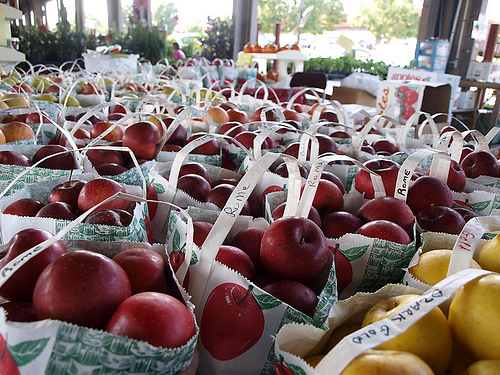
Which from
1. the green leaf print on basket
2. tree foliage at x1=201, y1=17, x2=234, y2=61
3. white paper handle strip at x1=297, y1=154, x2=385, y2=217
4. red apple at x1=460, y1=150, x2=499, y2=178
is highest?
tree foliage at x1=201, y1=17, x2=234, y2=61

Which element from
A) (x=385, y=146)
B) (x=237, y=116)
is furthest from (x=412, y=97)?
(x=237, y=116)

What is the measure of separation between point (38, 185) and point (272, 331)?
75 centimetres

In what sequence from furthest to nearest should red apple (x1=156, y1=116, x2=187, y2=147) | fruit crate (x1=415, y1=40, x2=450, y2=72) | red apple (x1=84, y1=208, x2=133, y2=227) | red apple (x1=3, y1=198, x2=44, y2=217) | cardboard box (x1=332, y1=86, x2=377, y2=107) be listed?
fruit crate (x1=415, y1=40, x2=450, y2=72), cardboard box (x1=332, y1=86, x2=377, y2=107), red apple (x1=156, y1=116, x2=187, y2=147), red apple (x1=3, y1=198, x2=44, y2=217), red apple (x1=84, y1=208, x2=133, y2=227)

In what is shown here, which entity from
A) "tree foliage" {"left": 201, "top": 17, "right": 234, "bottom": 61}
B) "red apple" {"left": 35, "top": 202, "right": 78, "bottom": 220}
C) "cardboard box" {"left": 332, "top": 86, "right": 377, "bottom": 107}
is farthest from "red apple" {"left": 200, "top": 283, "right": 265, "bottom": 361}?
"tree foliage" {"left": 201, "top": 17, "right": 234, "bottom": 61}

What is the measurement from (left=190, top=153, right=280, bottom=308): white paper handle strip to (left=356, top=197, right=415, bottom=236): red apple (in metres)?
0.39

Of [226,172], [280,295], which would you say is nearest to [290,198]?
[280,295]

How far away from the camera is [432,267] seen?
2.33ft

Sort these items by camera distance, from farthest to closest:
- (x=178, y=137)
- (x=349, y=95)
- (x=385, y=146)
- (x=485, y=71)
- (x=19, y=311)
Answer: (x=485, y=71) → (x=349, y=95) → (x=385, y=146) → (x=178, y=137) → (x=19, y=311)

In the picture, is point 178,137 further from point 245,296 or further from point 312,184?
point 245,296

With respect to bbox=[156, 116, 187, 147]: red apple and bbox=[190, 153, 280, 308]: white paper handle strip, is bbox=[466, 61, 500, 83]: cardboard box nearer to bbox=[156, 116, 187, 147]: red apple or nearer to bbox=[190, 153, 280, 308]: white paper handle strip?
bbox=[156, 116, 187, 147]: red apple

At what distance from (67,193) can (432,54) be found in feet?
13.8

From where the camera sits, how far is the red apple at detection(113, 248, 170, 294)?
625 millimetres

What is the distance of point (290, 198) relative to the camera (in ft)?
2.69

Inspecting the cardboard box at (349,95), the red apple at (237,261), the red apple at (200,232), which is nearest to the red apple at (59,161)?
the red apple at (200,232)
